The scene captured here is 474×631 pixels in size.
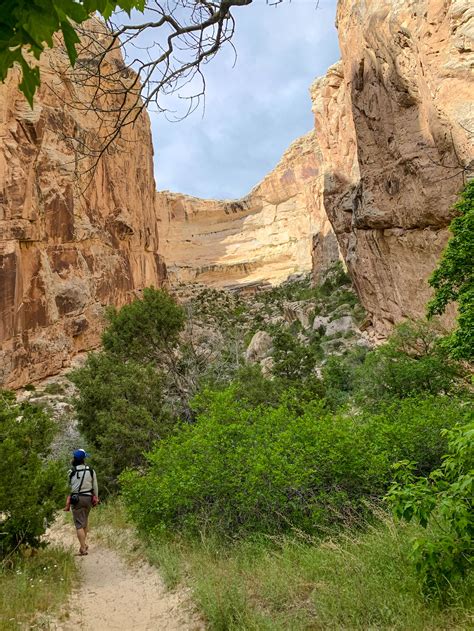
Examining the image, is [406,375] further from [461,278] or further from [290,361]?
[290,361]

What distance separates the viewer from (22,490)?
5.73 metres

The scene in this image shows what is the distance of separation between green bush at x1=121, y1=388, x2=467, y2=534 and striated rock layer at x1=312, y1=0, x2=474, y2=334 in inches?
426

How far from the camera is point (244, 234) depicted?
252 feet

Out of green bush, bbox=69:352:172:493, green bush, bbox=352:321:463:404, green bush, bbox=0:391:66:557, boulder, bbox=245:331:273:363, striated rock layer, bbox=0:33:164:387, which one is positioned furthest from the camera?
boulder, bbox=245:331:273:363

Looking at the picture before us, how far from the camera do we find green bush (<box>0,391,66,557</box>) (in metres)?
5.65

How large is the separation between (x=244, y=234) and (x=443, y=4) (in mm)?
60358

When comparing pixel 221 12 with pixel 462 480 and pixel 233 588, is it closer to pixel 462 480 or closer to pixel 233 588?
pixel 462 480

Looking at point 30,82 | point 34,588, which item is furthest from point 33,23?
point 34,588

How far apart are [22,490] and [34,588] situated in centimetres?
126

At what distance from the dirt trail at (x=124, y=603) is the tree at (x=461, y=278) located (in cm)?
611

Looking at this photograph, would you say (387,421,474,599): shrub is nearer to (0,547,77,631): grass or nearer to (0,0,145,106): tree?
(0,0,145,106): tree

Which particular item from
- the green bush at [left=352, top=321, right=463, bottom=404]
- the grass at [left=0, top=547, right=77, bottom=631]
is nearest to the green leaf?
the grass at [left=0, top=547, right=77, bottom=631]

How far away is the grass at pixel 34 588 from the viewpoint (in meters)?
4.02

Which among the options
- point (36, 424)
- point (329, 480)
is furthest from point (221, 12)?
point (36, 424)
